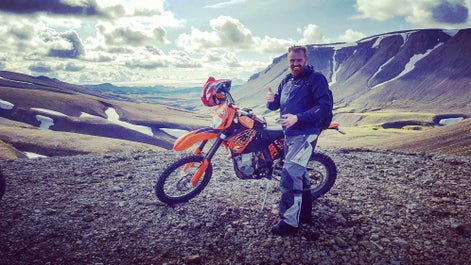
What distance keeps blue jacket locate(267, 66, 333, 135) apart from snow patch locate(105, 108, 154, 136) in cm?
10866

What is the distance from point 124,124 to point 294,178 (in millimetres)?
123316

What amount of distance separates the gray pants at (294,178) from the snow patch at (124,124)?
109m

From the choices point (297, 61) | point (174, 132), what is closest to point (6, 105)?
point (174, 132)

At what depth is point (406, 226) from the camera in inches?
268

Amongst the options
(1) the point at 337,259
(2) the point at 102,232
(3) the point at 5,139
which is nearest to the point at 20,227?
(2) the point at 102,232

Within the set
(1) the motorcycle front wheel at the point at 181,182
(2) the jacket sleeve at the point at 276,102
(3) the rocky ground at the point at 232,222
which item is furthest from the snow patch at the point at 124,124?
(2) the jacket sleeve at the point at 276,102

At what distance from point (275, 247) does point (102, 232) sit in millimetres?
3928

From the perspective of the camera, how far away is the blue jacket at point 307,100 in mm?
6332

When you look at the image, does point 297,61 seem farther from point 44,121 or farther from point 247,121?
point 44,121

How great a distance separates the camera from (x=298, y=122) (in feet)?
21.5

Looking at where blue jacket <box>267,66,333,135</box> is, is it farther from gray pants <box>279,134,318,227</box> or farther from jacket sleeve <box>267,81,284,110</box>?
jacket sleeve <box>267,81,284,110</box>

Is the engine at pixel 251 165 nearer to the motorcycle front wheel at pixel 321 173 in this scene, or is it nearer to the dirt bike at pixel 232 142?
the dirt bike at pixel 232 142

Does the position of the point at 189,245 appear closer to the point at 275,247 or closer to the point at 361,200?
the point at 275,247

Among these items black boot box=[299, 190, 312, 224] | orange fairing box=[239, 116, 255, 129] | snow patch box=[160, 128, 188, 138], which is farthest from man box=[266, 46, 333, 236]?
snow patch box=[160, 128, 188, 138]
